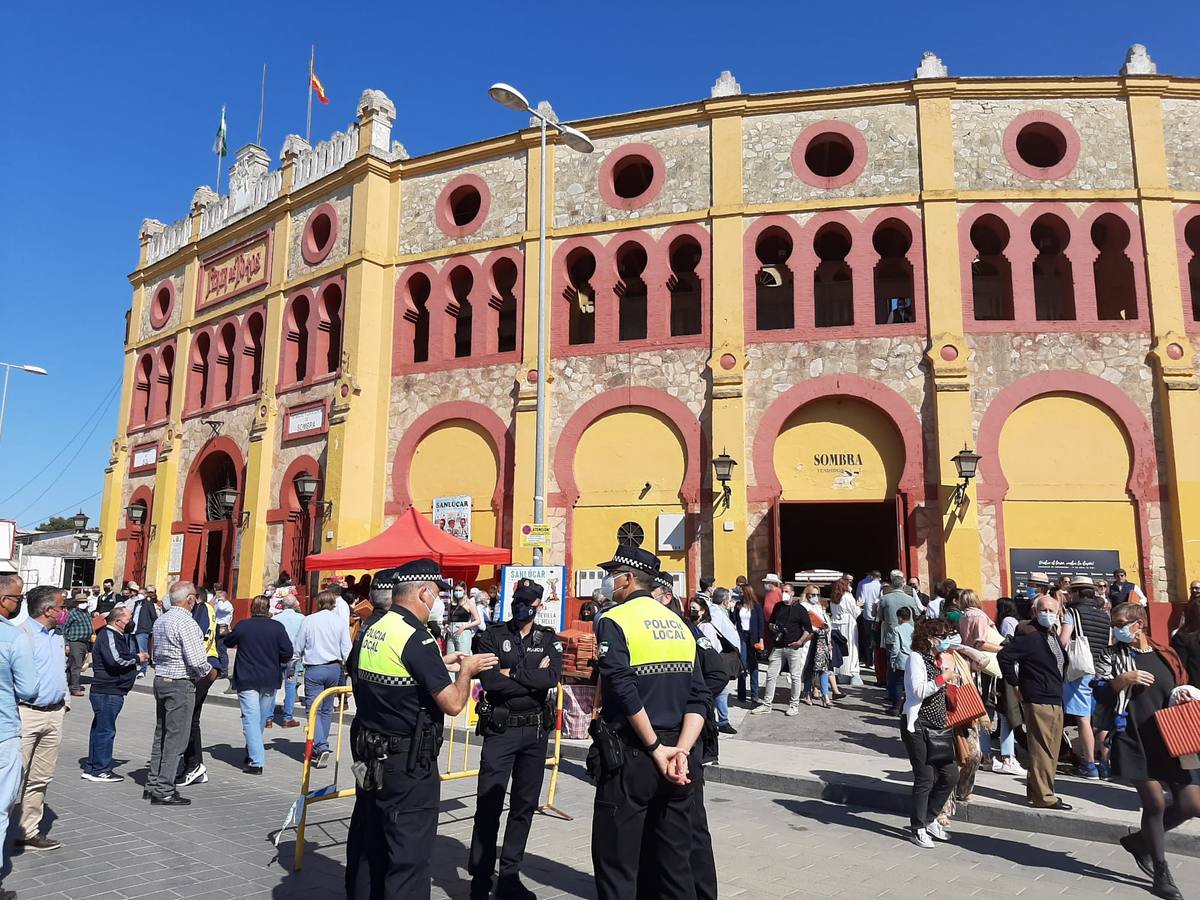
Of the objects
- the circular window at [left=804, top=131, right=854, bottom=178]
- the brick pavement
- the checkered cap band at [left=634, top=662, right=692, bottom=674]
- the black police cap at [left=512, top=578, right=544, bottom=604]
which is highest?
the circular window at [left=804, top=131, right=854, bottom=178]

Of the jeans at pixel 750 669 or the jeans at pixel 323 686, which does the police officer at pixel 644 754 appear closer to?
the jeans at pixel 323 686

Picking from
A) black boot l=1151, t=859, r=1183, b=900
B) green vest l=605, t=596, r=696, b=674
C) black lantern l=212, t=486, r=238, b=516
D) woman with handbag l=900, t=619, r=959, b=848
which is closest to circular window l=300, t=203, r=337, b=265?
black lantern l=212, t=486, r=238, b=516

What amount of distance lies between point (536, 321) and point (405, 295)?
4282mm

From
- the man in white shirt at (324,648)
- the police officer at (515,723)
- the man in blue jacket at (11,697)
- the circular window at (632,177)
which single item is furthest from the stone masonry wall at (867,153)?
the man in blue jacket at (11,697)

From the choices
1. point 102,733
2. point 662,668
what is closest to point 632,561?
point 662,668

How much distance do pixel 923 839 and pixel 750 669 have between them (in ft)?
22.8

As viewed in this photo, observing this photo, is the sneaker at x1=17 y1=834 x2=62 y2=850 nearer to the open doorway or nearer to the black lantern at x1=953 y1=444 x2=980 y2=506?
the black lantern at x1=953 y1=444 x2=980 y2=506

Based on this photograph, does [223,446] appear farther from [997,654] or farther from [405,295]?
[997,654]

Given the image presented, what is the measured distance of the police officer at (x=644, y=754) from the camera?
4.54 metres

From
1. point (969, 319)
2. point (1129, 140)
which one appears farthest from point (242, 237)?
point (1129, 140)

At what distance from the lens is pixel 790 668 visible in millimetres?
12875

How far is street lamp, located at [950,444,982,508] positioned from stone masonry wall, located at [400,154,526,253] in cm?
1167

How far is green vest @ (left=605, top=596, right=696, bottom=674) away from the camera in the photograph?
15.5ft

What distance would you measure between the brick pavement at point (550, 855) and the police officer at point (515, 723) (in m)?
0.50
